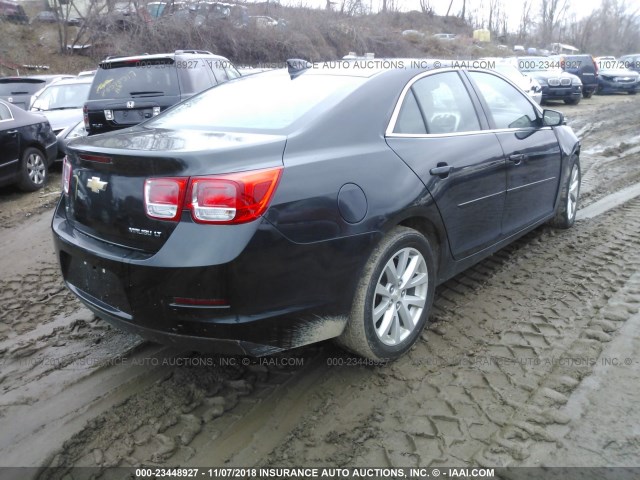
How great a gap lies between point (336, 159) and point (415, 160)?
59cm

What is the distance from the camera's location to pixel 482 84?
13.0 ft

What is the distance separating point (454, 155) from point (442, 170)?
213 millimetres

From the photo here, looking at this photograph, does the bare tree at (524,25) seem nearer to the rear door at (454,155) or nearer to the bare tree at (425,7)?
the bare tree at (425,7)

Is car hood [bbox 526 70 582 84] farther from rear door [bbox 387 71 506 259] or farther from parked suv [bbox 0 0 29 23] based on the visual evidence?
parked suv [bbox 0 0 29 23]

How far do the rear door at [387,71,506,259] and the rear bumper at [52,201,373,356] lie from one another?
72 centimetres

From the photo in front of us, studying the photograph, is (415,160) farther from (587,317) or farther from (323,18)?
(323,18)

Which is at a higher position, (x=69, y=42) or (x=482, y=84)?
(x=69, y=42)

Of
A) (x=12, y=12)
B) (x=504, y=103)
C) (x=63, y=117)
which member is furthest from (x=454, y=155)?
(x=12, y=12)

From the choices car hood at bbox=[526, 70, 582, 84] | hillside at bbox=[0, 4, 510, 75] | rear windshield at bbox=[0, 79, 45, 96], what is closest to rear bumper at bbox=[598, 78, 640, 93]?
car hood at bbox=[526, 70, 582, 84]

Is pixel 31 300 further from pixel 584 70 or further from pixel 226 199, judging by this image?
pixel 584 70

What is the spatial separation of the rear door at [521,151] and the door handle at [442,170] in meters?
0.79

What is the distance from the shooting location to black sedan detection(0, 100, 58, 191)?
6.99m

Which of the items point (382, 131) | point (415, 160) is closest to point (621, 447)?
point (415, 160)

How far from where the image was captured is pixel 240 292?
234 centimetres
